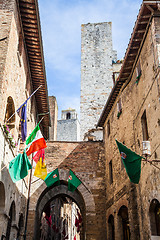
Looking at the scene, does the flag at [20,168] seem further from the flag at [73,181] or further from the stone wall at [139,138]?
the flag at [73,181]

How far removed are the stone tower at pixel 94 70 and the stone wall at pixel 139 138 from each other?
23.3 feet

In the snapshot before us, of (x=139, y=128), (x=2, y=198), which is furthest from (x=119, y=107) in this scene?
(x=2, y=198)

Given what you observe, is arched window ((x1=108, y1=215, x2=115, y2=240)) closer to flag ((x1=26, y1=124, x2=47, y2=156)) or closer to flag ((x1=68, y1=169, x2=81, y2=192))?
flag ((x1=68, y1=169, x2=81, y2=192))

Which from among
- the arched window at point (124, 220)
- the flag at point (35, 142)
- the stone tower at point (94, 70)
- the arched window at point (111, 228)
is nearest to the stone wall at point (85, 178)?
the arched window at point (111, 228)

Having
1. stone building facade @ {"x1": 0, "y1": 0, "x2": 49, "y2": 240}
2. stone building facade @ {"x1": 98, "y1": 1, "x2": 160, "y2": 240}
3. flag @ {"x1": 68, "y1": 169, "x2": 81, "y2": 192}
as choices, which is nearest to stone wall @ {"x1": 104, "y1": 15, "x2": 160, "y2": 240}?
stone building facade @ {"x1": 98, "y1": 1, "x2": 160, "y2": 240}

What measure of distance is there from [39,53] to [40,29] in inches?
48.5

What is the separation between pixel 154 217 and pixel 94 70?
15372mm

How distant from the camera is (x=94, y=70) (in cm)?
2161

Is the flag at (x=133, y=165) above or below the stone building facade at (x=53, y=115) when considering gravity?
below

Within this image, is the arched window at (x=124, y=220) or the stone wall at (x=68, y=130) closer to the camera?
the arched window at (x=124, y=220)

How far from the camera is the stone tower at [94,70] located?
20328mm

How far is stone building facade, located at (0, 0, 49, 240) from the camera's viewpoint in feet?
26.4

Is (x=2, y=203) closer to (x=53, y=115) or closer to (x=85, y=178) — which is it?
(x=85, y=178)

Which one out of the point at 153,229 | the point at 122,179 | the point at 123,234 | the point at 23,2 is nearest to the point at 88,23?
the point at 23,2
